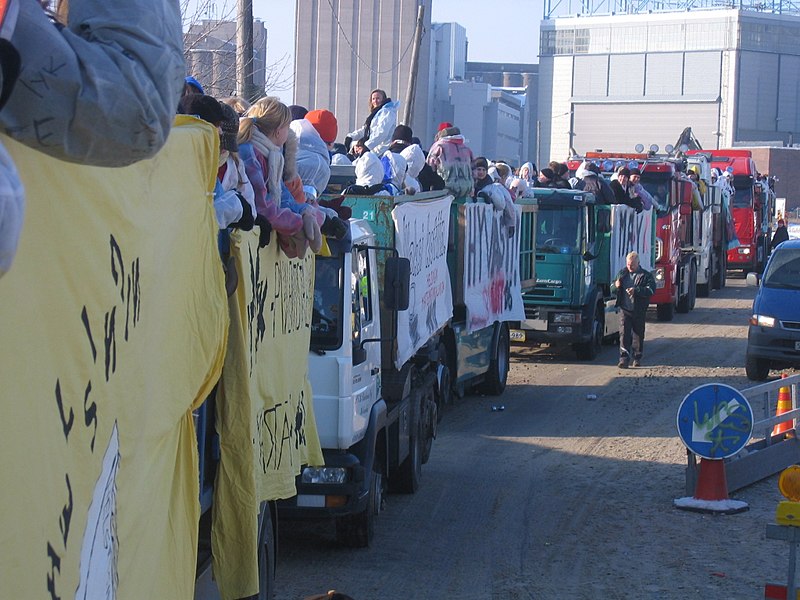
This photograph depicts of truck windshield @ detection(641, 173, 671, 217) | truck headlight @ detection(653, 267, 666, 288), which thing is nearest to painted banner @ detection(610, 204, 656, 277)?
truck headlight @ detection(653, 267, 666, 288)

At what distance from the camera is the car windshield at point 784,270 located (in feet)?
55.8

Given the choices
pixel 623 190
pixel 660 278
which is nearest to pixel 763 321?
pixel 623 190

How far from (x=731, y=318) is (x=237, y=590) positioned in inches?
915

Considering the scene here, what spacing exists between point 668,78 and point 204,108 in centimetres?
9775

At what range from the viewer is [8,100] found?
5.87 ft

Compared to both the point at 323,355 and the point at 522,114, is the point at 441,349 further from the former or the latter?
the point at 522,114

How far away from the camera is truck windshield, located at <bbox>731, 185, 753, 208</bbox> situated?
37.3 meters

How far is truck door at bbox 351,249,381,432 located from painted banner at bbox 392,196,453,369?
87 cm

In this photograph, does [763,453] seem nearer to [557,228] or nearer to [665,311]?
[557,228]

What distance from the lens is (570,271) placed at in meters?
18.4

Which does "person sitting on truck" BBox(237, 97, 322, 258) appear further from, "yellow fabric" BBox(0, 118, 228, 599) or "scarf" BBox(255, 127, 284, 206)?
"yellow fabric" BBox(0, 118, 228, 599)

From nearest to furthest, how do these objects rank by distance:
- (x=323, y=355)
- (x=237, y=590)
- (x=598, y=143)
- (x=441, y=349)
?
(x=237, y=590) < (x=323, y=355) < (x=441, y=349) < (x=598, y=143)

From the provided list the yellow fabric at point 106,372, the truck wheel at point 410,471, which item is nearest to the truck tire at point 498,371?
the truck wheel at point 410,471

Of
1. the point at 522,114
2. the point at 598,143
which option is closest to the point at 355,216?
the point at 522,114
